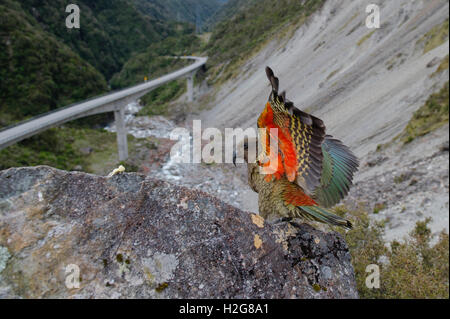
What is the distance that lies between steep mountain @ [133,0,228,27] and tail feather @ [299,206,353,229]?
364ft

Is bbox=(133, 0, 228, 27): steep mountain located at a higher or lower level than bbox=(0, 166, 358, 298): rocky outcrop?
higher

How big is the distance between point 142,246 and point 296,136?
1460 millimetres

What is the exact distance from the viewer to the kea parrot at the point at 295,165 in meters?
2.04

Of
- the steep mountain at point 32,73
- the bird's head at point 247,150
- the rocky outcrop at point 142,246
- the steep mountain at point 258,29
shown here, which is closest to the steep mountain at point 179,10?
the steep mountain at point 258,29

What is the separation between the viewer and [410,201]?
9.48 meters

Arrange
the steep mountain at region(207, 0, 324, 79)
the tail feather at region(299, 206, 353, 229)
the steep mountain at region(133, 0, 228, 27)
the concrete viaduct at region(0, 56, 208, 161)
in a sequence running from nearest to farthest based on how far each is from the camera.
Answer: the tail feather at region(299, 206, 353, 229), the concrete viaduct at region(0, 56, 208, 161), the steep mountain at region(207, 0, 324, 79), the steep mountain at region(133, 0, 228, 27)

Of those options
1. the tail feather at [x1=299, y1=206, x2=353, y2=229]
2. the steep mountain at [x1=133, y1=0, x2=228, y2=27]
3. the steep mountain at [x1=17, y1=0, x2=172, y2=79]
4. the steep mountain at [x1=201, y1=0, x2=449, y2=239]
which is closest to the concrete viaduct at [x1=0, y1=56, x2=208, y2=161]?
the steep mountain at [x1=201, y1=0, x2=449, y2=239]

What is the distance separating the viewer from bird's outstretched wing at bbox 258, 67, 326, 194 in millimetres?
1878

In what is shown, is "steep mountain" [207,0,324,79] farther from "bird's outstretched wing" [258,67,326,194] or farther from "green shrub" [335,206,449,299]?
"bird's outstretched wing" [258,67,326,194]

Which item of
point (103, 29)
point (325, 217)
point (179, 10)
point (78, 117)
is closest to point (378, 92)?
point (325, 217)

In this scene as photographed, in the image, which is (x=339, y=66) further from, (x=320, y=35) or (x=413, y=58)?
(x=320, y=35)

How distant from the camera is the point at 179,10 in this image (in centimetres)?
11044

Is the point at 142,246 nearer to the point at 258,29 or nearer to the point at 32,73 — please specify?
the point at 32,73

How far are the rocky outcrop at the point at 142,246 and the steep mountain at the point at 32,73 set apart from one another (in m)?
32.5
